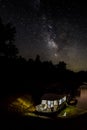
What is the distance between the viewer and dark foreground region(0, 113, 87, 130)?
58.5ft

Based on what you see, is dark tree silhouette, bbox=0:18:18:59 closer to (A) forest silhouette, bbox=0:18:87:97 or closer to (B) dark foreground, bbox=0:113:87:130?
(A) forest silhouette, bbox=0:18:87:97

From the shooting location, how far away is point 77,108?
27.8 m

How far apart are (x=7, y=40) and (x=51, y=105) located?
1557cm

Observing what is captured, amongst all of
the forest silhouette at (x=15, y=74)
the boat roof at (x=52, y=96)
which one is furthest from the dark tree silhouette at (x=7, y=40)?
the boat roof at (x=52, y=96)

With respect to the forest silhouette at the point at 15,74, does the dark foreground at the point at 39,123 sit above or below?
below

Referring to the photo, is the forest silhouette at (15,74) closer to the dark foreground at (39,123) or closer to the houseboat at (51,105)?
the houseboat at (51,105)

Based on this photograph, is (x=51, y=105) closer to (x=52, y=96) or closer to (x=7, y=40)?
(x=52, y=96)

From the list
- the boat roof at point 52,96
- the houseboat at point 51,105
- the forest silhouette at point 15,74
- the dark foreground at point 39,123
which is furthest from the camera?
the forest silhouette at point 15,74

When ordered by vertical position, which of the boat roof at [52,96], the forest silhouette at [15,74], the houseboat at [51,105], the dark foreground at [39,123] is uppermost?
the forest silhouette at [15,74]

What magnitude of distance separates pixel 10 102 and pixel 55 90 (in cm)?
641

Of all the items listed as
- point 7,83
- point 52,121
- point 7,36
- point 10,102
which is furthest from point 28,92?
point 52,121

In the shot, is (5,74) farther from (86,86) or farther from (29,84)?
(86,86)

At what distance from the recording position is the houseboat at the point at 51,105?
2633 cm

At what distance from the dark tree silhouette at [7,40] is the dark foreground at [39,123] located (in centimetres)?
1905
